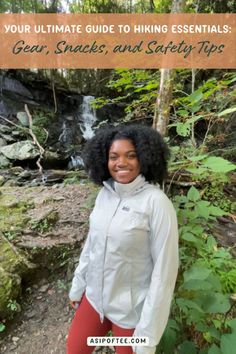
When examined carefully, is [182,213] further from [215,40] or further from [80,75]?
[80,75]

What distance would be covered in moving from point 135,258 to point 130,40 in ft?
19.6

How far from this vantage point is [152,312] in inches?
47.5

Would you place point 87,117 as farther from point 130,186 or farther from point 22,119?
point 130,186

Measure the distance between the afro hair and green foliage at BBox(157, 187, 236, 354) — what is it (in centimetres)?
46

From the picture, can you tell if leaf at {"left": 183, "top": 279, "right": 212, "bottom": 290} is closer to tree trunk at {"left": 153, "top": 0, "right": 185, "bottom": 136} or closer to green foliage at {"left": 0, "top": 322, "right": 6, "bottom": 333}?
green foliage at {"left": 0, "top": 322, "right": 6, "bottom": 333}

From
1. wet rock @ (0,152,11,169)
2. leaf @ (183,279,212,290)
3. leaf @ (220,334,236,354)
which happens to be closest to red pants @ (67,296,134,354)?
leaf @ (183,279,212,290)

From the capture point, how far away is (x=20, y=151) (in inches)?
318

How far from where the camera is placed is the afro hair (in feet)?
4.58

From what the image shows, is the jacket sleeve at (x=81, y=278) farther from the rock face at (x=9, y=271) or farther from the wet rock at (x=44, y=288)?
the wet rock at (x=44, y=288)

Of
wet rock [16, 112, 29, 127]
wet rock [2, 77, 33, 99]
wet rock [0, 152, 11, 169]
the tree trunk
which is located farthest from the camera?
wet rock [2, 77, 33, 99]

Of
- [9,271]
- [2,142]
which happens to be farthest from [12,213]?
[2,142]

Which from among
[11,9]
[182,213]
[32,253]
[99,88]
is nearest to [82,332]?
[182,213]

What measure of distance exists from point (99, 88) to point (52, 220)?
888cm

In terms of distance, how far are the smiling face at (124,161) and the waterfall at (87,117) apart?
30.7ft
